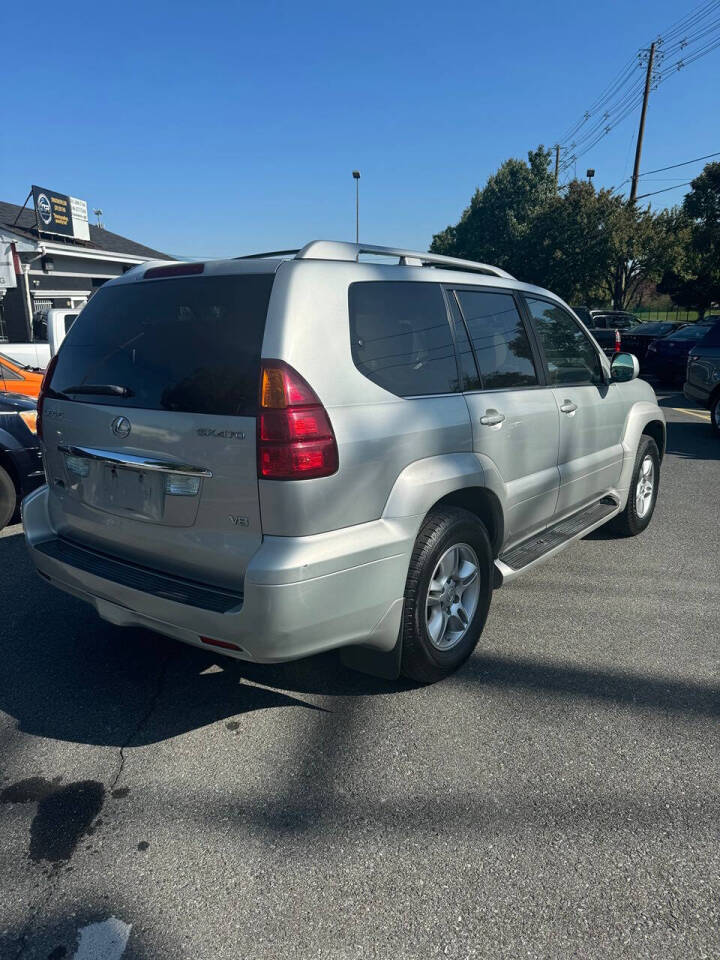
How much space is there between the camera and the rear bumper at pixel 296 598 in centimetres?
242

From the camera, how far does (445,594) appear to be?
317 centimetres

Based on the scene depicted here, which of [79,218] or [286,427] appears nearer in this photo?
[286,427]

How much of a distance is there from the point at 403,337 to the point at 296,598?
1.25 m

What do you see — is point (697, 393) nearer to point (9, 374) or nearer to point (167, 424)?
point (9, 374)

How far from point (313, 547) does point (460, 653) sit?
1.21 metres

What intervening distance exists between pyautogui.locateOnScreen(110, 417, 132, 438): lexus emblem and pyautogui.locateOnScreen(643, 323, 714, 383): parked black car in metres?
16.1

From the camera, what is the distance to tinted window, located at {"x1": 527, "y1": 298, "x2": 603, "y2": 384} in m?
4.10

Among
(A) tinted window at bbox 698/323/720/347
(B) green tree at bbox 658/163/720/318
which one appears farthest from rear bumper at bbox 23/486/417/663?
(B) green tree at bbox 658/163/720/318

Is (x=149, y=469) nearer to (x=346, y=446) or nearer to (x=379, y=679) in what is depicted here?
(x=346, y=446)

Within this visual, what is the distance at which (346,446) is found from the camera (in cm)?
254

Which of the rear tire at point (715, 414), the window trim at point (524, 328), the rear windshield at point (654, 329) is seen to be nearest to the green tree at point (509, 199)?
the rear windshield at point (654, 329)

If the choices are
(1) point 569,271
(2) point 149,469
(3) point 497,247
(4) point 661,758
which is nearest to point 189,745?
(2) point 149,469

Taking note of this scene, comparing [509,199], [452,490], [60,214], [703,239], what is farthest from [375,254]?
[509,199]

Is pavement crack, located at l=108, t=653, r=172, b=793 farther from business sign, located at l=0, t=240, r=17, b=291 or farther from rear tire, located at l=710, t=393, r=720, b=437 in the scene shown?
business sign, located at l=0, t=240, r=17, b=291
